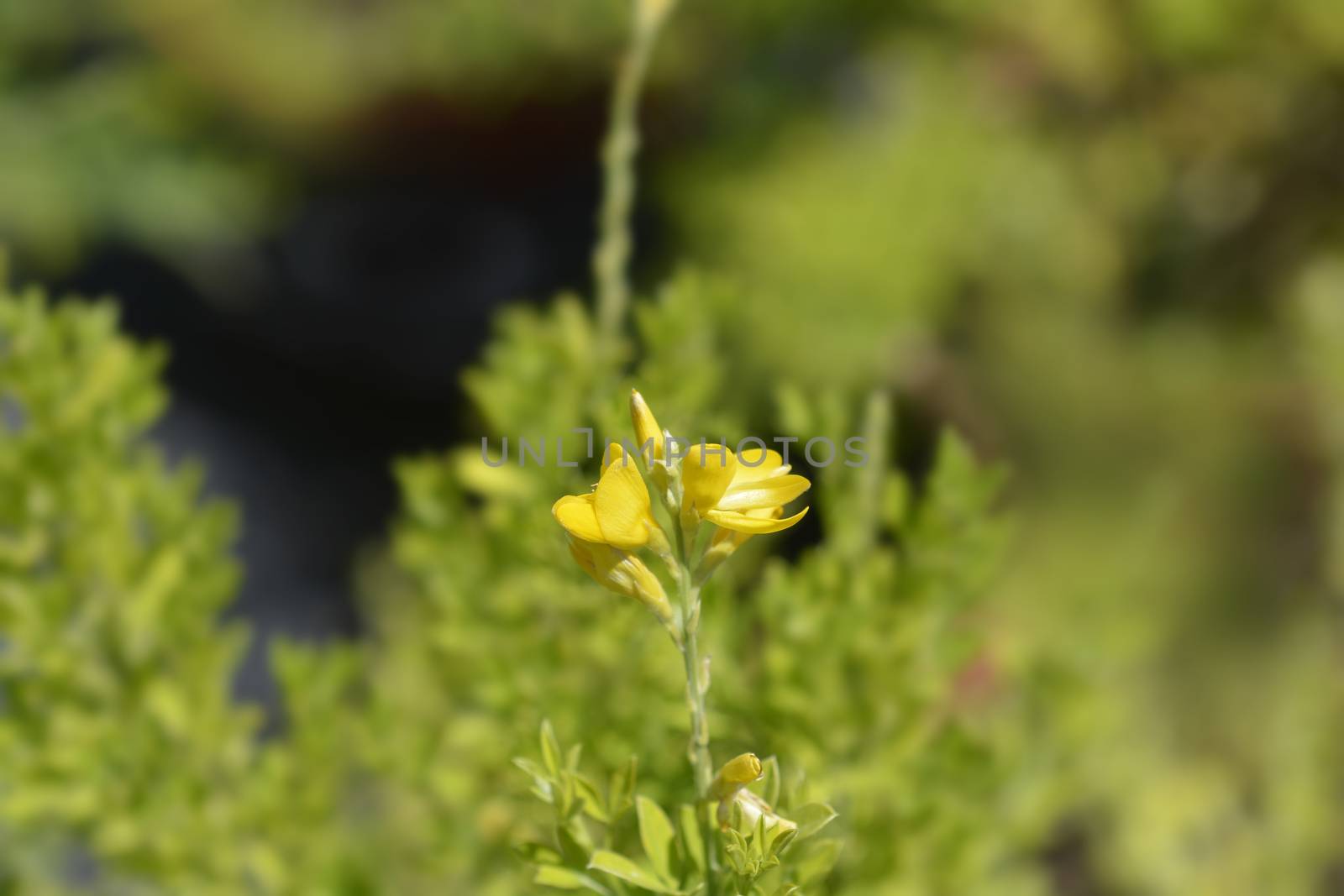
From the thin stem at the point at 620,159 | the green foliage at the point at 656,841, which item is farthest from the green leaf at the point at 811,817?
the thin stem at the point at 620,159

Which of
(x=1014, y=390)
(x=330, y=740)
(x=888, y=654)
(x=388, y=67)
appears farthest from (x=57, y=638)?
(x=388, y=67)

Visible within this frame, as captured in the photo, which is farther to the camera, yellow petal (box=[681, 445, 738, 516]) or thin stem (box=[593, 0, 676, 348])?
thin stem (box=[593, 0, 676, 348])

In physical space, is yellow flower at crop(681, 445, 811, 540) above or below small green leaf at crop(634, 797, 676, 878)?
above

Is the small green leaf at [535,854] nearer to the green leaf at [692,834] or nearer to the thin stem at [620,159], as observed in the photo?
the green leaf at [692,834]

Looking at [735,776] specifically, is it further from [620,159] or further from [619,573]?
[620,159]

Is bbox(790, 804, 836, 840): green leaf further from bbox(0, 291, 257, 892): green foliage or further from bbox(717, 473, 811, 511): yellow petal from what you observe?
bbox(0, 291, 257, 892): green foliage

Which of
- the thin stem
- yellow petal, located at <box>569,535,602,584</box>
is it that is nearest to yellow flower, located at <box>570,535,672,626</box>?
yellow petal, located at <box>569,535,602,584</box>

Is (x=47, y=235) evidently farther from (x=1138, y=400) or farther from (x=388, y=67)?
(x=1138, y=400)

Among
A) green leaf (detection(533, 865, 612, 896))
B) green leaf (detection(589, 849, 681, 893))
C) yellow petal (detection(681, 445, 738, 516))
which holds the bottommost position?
green leaf (detection(589, 849, 681, 893))
